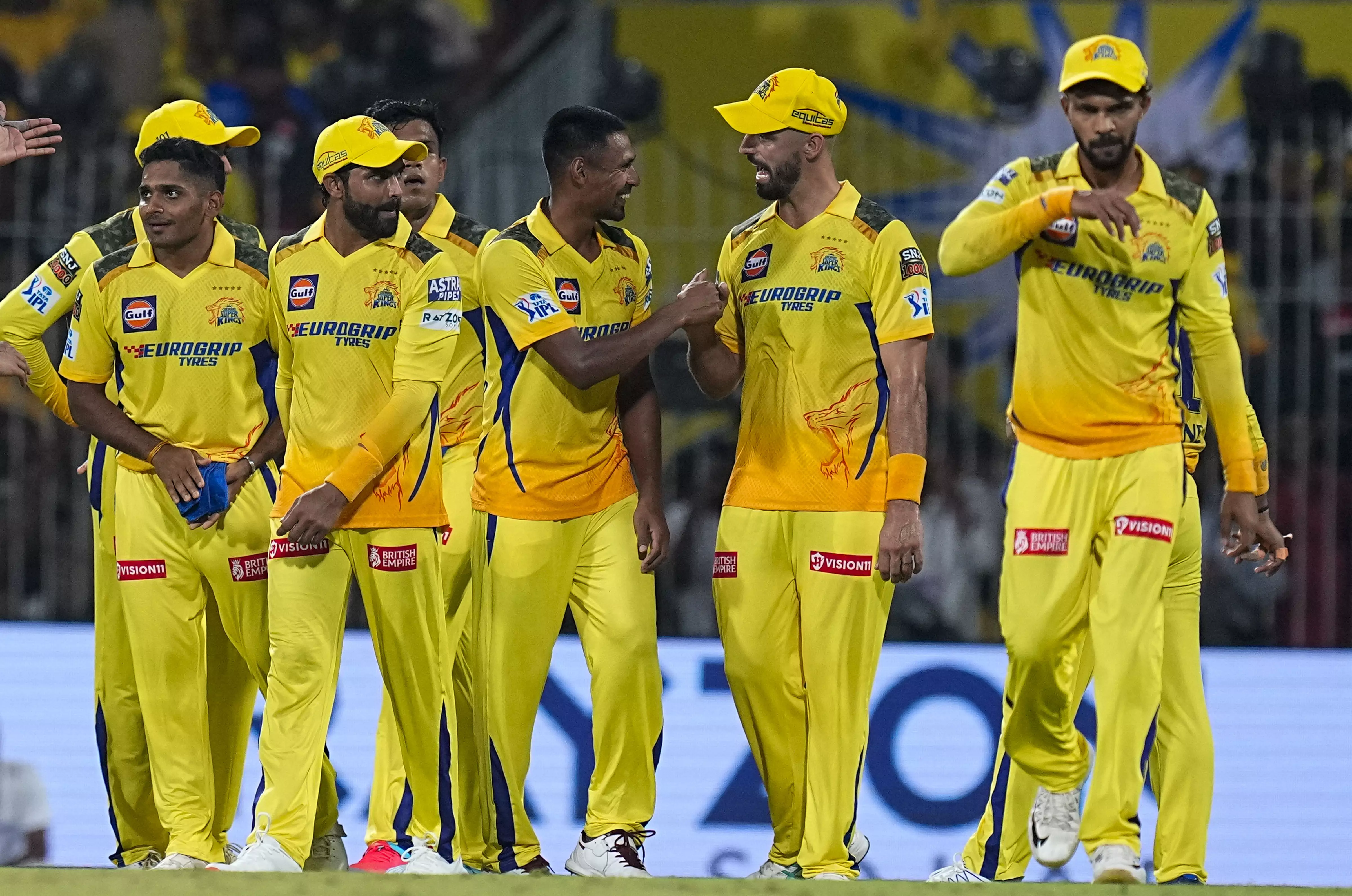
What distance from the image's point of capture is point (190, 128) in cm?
638

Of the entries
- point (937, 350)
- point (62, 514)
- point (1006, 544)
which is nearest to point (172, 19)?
point (62, 514)

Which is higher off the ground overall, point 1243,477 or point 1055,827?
point 1243,477

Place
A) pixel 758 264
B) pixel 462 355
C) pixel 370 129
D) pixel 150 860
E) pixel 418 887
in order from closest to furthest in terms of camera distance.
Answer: pixel 418 887 < pixel 370 129 < pixel 758 264 < pixel 150 860 < pixel 462 355

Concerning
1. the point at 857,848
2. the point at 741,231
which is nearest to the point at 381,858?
the point at 857,848

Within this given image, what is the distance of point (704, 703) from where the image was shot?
8.11 m

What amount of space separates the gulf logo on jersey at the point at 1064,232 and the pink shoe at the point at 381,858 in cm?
295

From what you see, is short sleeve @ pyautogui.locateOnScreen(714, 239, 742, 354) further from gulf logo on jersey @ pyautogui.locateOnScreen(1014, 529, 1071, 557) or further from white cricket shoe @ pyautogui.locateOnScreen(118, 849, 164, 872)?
white cricket shoe @ pyautogui.locateOnScreen(118, 849, 164, 872)

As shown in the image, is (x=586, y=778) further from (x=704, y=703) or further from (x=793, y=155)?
(x=793, y=155)

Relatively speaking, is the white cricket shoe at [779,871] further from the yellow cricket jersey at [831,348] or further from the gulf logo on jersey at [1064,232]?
the gulf logo on jersey at [1064,232]

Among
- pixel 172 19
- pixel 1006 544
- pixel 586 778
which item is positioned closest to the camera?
pixel 1006 544

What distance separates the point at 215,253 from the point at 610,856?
2327mm

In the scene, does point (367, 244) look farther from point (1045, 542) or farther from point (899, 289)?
point (1045, 542)

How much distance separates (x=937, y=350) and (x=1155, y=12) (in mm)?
4917

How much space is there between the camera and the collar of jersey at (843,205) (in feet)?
19.2
